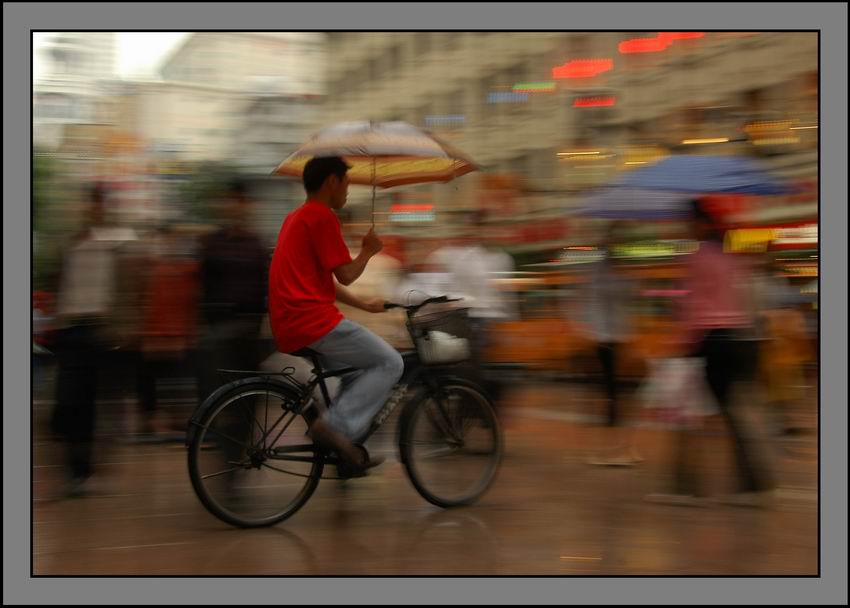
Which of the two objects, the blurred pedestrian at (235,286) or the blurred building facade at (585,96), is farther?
the blurred building facade at (585,96)

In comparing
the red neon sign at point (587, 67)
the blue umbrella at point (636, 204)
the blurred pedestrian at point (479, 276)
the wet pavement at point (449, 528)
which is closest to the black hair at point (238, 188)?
the wet pavement at point (449, 528)

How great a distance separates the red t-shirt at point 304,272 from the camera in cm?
541

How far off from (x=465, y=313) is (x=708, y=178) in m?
1.60

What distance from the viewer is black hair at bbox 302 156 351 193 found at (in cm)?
559

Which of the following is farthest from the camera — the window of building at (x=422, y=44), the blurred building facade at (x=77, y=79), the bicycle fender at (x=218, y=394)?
Result: the window of building at (x=422, y=44)

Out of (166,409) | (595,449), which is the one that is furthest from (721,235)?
(166,409)

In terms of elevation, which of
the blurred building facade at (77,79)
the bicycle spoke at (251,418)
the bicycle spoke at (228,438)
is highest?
the blurred building facade at (77,79)

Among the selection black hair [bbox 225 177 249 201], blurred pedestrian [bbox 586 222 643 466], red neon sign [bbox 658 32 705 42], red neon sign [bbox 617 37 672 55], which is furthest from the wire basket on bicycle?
red neon sign [bbox 617 37 672 55]

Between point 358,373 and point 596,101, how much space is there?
21.4 metres

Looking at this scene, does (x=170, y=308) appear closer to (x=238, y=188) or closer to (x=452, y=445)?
(x=238, y=188)

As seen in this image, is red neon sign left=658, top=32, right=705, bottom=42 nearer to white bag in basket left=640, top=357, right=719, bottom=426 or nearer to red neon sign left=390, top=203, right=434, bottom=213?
red neon sign left=390, top=203, right=434, bottom=213

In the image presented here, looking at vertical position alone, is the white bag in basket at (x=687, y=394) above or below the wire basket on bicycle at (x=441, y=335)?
below

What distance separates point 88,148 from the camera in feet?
38.8

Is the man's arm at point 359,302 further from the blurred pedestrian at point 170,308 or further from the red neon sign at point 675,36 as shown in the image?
the red neon sign at point 675,36
